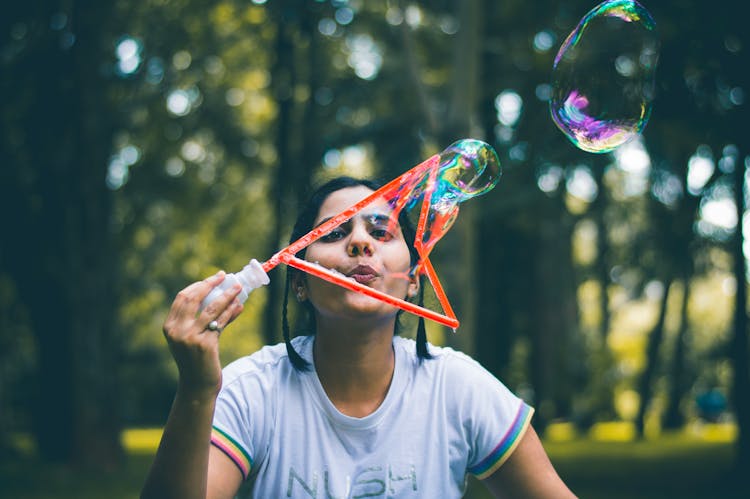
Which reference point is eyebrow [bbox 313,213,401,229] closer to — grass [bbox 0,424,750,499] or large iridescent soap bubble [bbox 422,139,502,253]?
large iridescent soap bubble [bbox 422,139,502,253]

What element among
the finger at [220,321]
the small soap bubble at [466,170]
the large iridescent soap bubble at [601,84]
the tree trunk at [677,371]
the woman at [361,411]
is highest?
the large iridescent soap bubble at [601,84]

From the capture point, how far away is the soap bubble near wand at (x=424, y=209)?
1.95m

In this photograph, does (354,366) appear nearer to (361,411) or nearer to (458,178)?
(361,411)

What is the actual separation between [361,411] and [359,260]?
0.39 metres

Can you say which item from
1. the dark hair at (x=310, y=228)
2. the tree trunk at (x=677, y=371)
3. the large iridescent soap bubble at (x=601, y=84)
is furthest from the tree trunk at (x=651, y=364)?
the dark hair at (x=310, y=228)

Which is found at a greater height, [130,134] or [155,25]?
[155,25]

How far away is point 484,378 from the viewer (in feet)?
7.45

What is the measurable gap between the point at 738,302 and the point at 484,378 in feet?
26.7

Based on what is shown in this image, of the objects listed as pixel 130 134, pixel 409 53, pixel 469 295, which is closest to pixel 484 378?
pixel 469 295

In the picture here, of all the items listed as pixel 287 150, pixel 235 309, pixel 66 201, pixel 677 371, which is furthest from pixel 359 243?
pixel 677 371

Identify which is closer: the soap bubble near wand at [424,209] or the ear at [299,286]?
the soap bubble near wand at [424,209]

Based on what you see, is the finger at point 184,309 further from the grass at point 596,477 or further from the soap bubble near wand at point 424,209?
the grass at point 596,477

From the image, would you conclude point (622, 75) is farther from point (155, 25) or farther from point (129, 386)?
point (129, 386)

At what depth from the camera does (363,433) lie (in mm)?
2152
